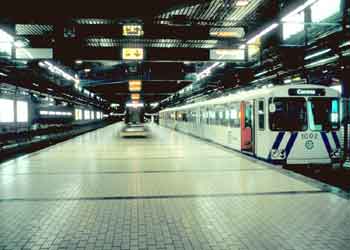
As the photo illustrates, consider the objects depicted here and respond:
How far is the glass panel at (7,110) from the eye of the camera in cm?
1959

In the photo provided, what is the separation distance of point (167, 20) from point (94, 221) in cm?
1004

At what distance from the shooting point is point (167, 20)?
44.7 feet

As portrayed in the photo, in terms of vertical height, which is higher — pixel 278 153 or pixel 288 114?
pixel 288 114

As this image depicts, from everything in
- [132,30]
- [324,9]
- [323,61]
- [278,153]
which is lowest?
[278,153]

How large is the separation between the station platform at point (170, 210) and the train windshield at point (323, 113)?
1.82 metres

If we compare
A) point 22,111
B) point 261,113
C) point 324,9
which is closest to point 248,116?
point 261,113

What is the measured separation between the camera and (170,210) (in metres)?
5.85

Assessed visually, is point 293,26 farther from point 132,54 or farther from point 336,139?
point 132,54

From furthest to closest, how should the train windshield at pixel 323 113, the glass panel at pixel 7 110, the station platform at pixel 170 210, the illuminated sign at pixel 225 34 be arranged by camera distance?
the glass panel at pixel 7 110 < the illuminated sign at pixel 225 34 < the train windshield at pixel 323 113 < the station platform at pixel 170 210

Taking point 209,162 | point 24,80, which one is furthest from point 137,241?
point 24,80

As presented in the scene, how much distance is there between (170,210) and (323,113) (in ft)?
21.0

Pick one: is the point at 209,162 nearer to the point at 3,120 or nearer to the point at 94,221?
the point at 94,221

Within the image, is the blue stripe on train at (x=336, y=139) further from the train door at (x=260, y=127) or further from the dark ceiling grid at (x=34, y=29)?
the dark ceiling grid at (x=34, y=29)

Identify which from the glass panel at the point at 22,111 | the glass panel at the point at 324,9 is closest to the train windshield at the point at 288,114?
the glass panel at the point at 324,9
